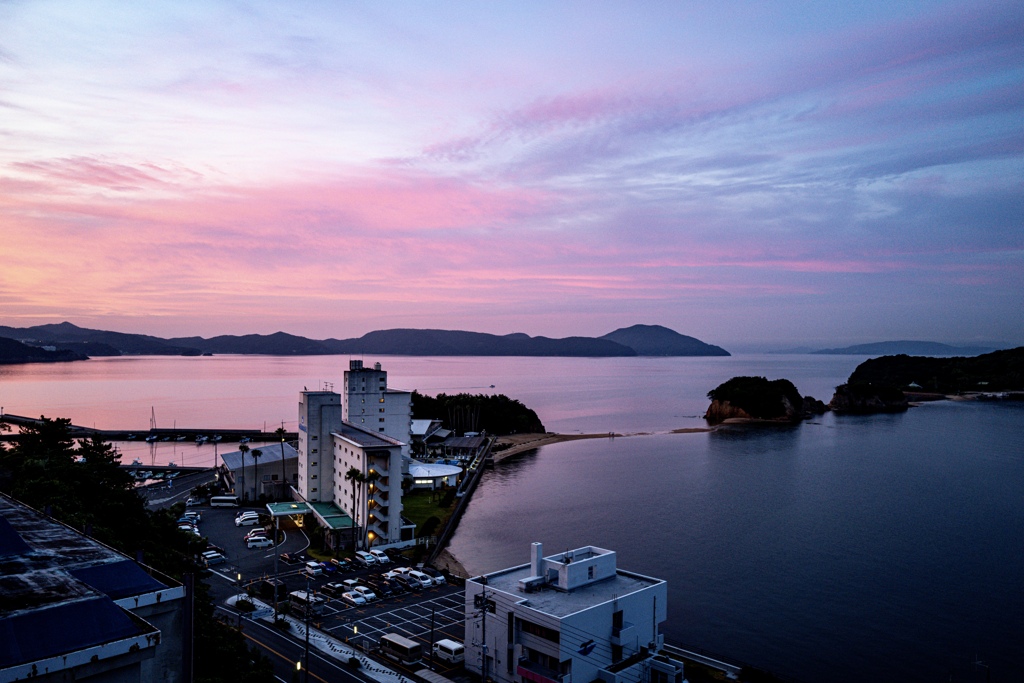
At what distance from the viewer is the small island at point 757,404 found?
80062 millimetres

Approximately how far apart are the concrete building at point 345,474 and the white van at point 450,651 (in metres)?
9.28

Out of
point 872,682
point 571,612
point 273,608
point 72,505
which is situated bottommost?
point 872,682

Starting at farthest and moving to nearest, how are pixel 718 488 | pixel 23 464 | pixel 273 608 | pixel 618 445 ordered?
1. pixel 618 445
2. pixel 718 488
3. pixel 23 464
4. pixel 273 608

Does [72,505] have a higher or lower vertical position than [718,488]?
higher

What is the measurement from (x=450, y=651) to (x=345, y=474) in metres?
12.9

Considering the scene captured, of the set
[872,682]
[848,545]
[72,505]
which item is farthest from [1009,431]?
[72,505]

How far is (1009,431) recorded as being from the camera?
66312 mm

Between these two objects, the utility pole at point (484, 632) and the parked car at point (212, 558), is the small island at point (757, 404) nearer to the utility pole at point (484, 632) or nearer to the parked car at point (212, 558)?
the parked car at point (212, 558)

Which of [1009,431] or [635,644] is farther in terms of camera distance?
[1009,431]

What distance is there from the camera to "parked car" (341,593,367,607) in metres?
20.1

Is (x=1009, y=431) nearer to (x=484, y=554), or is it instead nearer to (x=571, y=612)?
(x=484, y=554)

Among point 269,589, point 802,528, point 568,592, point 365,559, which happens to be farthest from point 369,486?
point 802,528

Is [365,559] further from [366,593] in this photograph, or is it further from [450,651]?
[450,651]

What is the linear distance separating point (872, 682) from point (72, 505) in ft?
68.2
